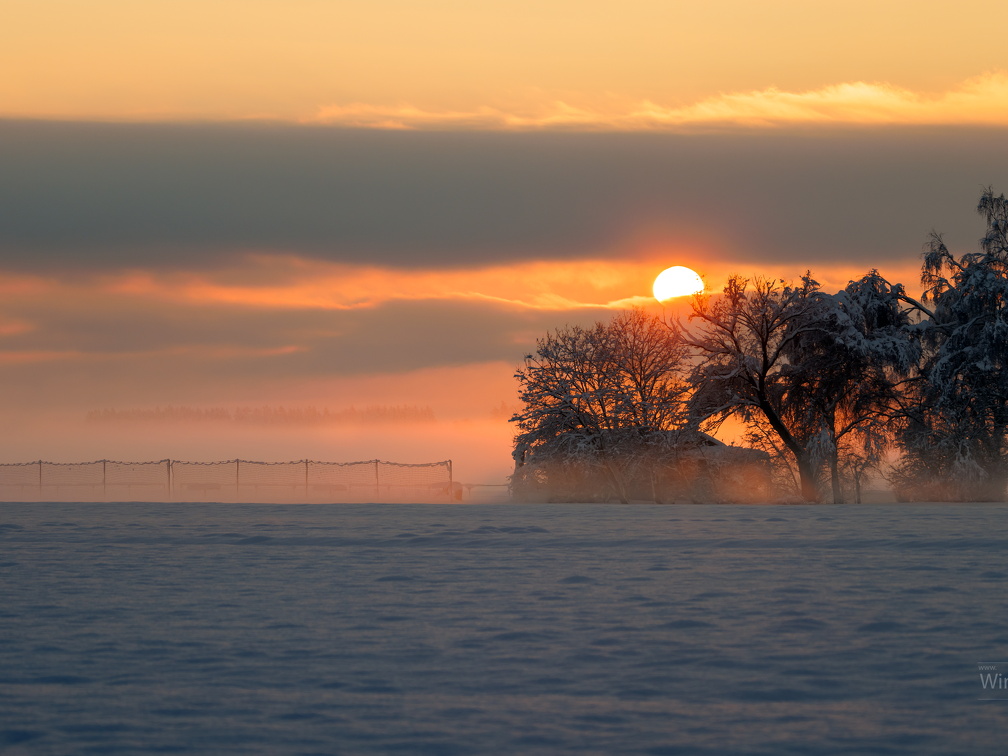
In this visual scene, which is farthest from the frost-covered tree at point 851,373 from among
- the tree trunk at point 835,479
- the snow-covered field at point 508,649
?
the snow-covered field at point 508,649

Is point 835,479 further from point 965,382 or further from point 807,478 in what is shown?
point 965,382

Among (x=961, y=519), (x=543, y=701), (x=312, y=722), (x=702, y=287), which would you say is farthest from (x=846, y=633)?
(x=702, y=287)

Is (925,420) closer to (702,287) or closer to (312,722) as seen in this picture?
(702,287)

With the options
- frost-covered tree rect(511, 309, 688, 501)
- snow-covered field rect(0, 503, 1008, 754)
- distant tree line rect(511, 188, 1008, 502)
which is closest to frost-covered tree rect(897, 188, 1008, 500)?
distant tree line rect(511, 188, 1008, 502)

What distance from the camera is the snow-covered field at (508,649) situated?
300 inches

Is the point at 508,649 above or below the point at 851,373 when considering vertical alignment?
below

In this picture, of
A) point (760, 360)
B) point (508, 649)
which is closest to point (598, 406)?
point (760, 360)

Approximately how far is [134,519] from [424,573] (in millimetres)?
17197

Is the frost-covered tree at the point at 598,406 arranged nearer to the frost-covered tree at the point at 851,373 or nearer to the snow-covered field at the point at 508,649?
the frost-covered tree at the point at 851,373

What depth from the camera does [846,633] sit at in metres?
11.1

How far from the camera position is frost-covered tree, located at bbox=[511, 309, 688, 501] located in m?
56.5

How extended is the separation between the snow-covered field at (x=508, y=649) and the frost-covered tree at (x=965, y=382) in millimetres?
26382

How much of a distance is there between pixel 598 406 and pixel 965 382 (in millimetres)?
18095

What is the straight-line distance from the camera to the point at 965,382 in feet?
154
